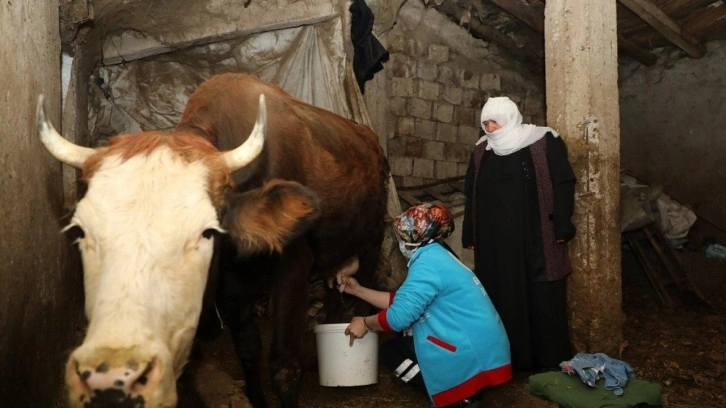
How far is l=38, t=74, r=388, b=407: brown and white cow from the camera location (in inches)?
78.7

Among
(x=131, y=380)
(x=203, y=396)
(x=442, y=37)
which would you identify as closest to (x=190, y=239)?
(x=131, y=380)

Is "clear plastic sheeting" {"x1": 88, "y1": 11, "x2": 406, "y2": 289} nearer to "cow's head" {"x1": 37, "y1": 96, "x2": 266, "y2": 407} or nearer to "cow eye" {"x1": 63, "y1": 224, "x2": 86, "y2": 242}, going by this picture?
"cow's head" {"x1": 37, "y1": 96, "x2": 266, "y2": 407}

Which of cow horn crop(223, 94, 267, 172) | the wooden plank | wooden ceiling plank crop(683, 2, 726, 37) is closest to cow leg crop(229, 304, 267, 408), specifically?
cow horn crop(223, 94, 267, 172)

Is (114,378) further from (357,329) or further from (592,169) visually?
(592,169)

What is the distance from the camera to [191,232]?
234 centimetres

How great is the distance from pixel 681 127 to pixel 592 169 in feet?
17.1

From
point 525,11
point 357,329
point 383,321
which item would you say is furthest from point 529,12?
point 383,321

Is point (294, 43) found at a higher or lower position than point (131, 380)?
higher

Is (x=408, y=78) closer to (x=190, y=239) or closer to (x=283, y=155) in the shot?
(x=283, y=155)

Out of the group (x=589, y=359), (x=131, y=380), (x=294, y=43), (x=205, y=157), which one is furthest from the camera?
(x=294, y=43)

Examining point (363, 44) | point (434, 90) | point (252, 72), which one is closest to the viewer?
point (363, 44)

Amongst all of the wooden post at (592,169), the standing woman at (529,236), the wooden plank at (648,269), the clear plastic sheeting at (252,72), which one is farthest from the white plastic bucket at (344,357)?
the wooden plank at (648,269)

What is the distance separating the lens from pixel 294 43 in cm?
605

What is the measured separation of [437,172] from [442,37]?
1.70 meters
